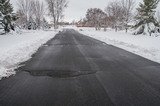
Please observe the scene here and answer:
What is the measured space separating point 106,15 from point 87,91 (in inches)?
2922

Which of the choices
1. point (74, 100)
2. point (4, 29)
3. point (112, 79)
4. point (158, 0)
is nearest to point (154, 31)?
point (158, 0)

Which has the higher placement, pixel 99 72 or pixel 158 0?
pixel 158 0

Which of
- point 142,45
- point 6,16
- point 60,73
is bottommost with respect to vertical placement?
point 142,45

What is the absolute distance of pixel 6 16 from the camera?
34688 mm

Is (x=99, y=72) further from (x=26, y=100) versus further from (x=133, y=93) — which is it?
(x=26, y=100)

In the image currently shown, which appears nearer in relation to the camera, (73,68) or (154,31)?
(73,68)

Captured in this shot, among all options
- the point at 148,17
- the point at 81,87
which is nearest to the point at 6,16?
the point at 148,17

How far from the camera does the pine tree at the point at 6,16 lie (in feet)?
110

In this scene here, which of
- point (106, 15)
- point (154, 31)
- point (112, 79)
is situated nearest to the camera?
point (112, 79)

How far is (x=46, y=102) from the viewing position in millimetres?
4246

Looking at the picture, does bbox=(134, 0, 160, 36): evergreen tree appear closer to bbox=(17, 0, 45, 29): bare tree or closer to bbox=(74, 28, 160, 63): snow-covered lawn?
bbox=(74, 28, 160, 63): snow-covered lawn

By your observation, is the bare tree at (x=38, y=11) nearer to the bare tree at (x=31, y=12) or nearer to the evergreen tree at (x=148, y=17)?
the bare tree at (x=31, y=12)

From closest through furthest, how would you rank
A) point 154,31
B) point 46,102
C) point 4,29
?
point 46,102 → point 154,31 → point 4,29

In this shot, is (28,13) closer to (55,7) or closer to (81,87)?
(55,7)
